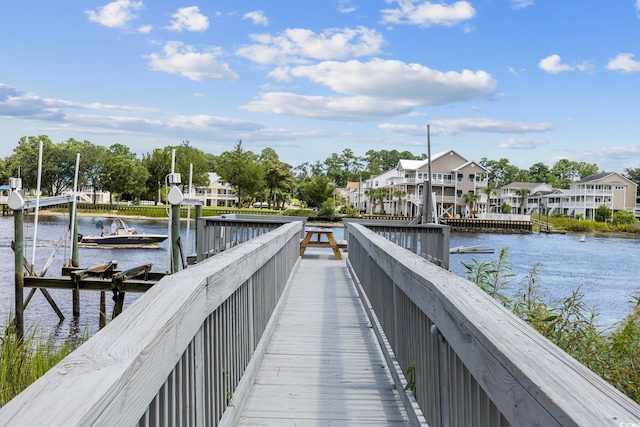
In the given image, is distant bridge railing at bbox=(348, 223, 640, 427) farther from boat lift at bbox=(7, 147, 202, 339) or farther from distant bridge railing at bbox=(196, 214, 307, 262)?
boat lift at bbox=(7, 147, 202, 339)

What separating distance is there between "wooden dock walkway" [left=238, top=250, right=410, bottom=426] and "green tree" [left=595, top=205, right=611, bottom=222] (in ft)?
296

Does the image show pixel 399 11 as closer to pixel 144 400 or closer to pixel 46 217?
pixel 46 217

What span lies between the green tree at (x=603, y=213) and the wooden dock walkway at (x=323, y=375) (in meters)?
90.3

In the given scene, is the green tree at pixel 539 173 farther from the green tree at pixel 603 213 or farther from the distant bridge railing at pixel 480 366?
the distant bridge railing at pixel 480 366

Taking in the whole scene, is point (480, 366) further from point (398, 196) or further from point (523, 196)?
point (523, 196)

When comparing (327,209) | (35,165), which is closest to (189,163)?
(327,209)

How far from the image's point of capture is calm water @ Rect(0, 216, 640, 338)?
19328mm

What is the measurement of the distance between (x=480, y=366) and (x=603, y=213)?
96524mm

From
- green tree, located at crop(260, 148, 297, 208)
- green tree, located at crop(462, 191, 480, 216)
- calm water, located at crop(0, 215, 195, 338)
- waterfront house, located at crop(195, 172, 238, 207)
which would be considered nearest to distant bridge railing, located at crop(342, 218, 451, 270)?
calm water, located at crop(0, 215, 195, 338)

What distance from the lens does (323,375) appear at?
197 inches

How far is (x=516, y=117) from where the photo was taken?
479ft

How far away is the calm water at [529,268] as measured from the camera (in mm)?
19328

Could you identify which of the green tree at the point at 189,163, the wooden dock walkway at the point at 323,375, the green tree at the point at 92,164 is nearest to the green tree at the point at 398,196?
the green tree at the point at 189,163

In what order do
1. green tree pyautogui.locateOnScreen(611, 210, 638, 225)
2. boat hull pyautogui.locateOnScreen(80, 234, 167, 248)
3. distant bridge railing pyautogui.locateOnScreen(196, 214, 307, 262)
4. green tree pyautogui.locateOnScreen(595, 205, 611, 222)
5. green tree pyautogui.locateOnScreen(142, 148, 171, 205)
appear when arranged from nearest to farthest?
distant bridge railing pyautogui.locateOnScreen(196, 214, 307, 262)
boat hull pyautogui.locateOnScreen(80, 234, 167, 248)
green tree pyautogui.locateOnScreen(611, 210, 638, 225)
green tree pyautogui.locateOnScreen(595, 205, 611, 222)
green tree pyautogui.locateOnScreen(142, 148, 171, 205)
